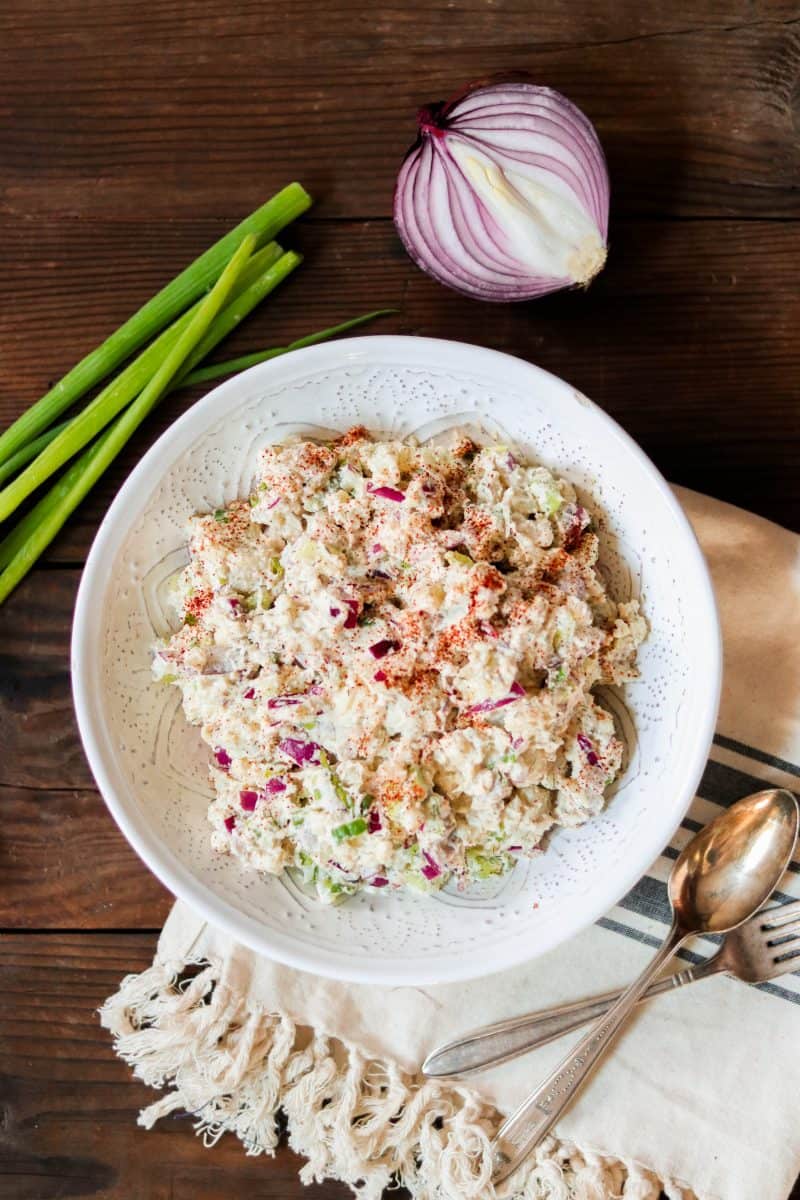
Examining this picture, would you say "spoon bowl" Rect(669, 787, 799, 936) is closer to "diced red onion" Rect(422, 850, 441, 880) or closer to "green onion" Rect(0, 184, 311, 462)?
"diced red onion" Rect(422, 850, 441, 880)

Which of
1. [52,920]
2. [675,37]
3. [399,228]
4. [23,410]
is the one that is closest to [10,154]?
[23,410]

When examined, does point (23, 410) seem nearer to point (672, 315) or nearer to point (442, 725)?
point (442, 725)

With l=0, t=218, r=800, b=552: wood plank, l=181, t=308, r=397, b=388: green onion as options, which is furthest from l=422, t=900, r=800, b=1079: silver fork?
l=181, t=308, r=397, b=388: green onion

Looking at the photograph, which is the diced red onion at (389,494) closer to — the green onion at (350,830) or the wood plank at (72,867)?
the green onion at (350,830)

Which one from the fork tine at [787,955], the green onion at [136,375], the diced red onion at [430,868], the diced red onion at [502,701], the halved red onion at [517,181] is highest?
the halved red onion at [517,181]

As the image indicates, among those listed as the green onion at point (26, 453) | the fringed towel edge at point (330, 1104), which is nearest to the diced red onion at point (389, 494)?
the green onion at point (26, 453)

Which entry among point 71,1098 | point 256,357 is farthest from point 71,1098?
point 256,357

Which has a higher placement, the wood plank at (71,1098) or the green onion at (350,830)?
the green onion at (350,830)
